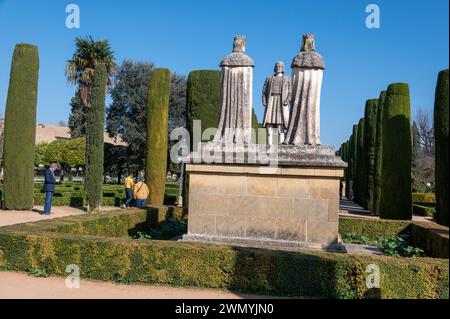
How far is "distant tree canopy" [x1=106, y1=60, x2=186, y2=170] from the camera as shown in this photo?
121ft

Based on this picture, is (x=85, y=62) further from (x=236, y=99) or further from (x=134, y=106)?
(x=236, y=99)

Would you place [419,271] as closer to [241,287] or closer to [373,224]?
[241,287]

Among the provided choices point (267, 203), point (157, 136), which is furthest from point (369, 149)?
point (267, 203)

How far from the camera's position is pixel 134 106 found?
37.8m

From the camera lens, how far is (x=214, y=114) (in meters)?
18.6

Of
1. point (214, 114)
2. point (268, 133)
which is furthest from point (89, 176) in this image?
point (268, 133)

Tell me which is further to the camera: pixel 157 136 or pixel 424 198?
pixel 424 198

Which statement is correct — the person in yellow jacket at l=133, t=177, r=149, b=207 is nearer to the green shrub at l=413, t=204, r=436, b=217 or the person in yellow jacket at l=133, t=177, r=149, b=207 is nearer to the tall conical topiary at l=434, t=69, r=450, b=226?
the tall conical topiary at l=434, t=69, r=450, b=226

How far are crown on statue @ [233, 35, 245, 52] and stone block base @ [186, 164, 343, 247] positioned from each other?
2591mm

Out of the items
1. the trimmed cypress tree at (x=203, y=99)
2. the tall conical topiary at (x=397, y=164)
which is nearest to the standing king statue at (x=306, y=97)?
the tall conical topiary at (x=397, y=164)

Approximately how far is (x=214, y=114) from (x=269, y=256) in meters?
12.7

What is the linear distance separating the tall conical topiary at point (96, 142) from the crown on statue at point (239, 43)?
11.3m

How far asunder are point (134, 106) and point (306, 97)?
3081cm

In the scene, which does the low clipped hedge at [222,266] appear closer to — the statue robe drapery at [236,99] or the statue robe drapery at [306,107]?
the statue robe drapery at [306,107]
